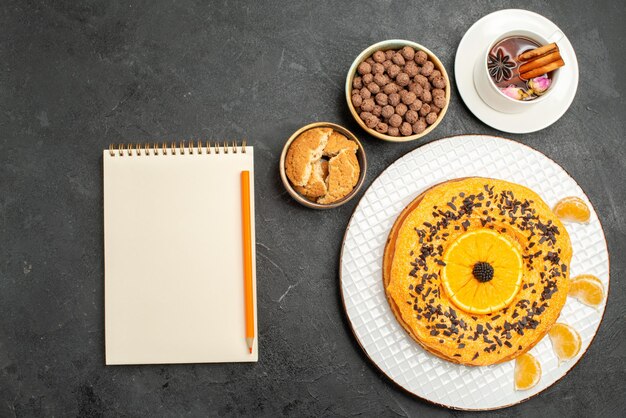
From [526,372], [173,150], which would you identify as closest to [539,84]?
[526,372]

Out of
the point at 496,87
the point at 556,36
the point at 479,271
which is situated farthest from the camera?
the point at 556,36

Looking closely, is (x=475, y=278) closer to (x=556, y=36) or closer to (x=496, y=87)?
(x=496, y=87)

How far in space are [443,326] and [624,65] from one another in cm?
123

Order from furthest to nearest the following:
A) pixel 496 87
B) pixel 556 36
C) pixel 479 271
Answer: pixel 556 36 → pixel 496 87 → pixel 479 271

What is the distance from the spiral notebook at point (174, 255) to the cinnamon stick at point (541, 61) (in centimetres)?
100

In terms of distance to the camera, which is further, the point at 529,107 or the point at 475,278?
the point at 529,107

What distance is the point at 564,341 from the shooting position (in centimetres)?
196

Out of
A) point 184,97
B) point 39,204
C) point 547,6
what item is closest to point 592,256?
point 547,6

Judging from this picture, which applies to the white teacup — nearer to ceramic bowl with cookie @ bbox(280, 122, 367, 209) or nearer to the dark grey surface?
the dark grey surface

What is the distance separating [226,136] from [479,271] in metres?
0.99

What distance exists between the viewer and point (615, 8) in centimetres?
217

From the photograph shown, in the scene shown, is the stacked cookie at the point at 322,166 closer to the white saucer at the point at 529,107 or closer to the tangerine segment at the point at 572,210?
the white saucer at the point at 529,107

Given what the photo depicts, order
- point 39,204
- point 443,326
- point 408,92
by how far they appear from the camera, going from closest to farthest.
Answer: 1. point 443,326
2. point 408,92
3. point 39,204

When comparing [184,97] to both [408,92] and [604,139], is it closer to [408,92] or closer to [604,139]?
[408,92]
